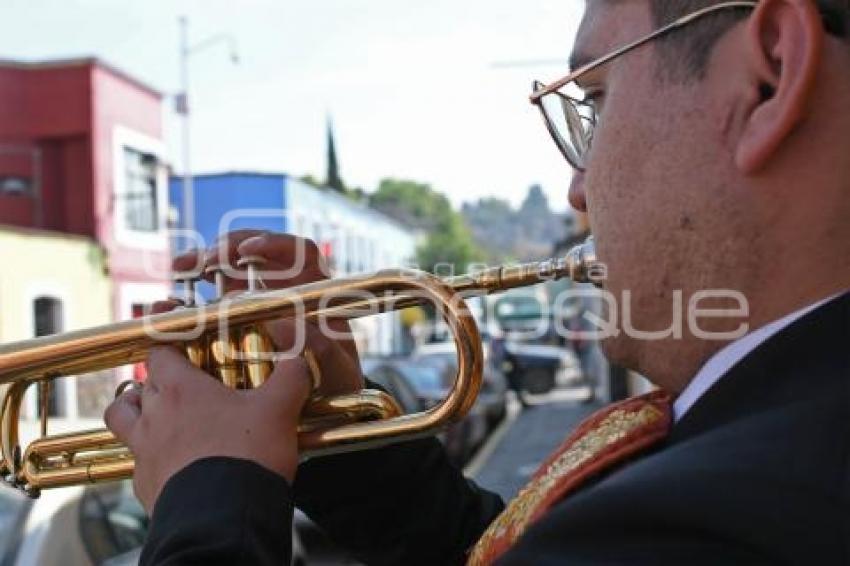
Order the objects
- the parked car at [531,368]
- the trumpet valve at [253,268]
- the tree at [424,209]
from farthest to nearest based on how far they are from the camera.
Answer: the tree at [424,209]
the parked car at [531,368]
the trumpet valve at [253,268]

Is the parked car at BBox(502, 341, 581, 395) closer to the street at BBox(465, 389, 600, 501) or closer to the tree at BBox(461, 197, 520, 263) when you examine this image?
the street at BBox(465, 389, 600, 501)

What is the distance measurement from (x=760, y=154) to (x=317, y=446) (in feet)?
2.61

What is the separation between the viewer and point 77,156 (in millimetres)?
16828

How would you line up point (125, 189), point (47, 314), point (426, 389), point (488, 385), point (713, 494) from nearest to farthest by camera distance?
1. point (713, 494)
2. point (426, 389)
3. point (488, 385)
4. point (47, 314)
5. point (125, 189)

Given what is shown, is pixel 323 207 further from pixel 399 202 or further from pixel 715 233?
pixel 399 202

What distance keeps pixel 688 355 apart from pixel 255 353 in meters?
0.70

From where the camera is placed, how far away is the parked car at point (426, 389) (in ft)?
27.7

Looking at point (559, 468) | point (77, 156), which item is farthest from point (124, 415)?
point (77, 156)

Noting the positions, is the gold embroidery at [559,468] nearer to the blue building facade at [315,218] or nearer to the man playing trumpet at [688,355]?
the man playing trumpet at [688,355]

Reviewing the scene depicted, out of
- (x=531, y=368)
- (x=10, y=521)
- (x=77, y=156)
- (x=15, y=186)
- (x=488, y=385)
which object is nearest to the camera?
(x=10, y=521)

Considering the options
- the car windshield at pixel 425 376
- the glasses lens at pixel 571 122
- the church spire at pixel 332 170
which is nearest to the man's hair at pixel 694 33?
the glasses lens at pixel 571 122

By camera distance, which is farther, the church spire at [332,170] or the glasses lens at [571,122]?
the church spire at [332,170]

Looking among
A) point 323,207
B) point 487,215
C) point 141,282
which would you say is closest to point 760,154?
point 141,282

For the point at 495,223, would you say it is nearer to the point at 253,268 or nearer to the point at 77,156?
the point at 77,156
